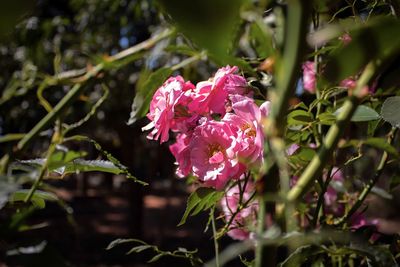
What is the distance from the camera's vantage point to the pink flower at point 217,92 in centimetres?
63

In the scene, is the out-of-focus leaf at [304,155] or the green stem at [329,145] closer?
the green stem at [329,145]

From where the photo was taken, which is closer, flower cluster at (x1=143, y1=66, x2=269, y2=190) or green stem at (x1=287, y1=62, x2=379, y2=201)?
green stem at (x1=287, y1=62, x2=379, y2=201)

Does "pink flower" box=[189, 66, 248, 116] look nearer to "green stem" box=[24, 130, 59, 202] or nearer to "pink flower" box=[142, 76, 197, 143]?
"pink flower" box=[142, 76, 197, 143]

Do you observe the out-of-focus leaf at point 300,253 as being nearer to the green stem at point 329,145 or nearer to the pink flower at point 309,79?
the green stem at point 329,145

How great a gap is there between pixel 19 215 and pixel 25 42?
4259 mm

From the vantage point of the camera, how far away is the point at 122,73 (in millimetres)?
4766

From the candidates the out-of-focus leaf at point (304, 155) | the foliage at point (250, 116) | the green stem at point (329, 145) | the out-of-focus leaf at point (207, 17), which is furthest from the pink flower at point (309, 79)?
the out-of-focus leaf at point (207, 17)

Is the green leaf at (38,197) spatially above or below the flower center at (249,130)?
below

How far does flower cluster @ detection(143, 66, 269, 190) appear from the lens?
1.85ft

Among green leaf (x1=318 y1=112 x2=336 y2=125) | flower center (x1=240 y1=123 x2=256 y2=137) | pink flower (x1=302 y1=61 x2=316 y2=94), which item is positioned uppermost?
pink flower (x1=302 y1=61 x2=316 y2=94)

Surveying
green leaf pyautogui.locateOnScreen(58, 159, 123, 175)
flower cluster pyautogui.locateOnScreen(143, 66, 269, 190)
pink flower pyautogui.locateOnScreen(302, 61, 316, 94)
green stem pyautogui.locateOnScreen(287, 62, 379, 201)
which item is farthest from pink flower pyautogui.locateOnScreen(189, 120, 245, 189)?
pink flower pyautogui.locateOnScreen(302, 61, 316, 94)

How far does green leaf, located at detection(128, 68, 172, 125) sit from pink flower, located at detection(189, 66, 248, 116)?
0.21 feet

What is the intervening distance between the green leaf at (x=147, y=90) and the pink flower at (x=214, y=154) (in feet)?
0.21

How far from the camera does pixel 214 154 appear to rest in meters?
0.58
